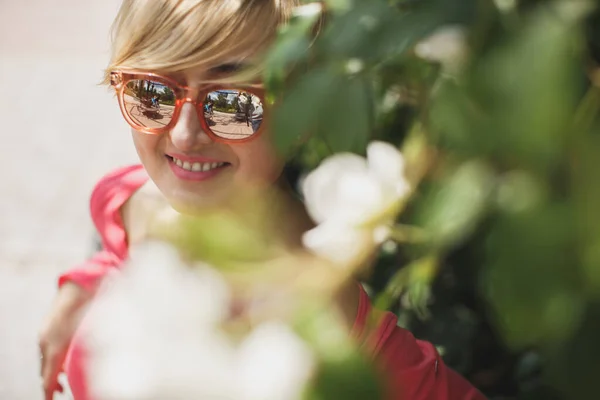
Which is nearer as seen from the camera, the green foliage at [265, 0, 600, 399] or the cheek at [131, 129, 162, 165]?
the green foliage at [265, 0, 600, 399]

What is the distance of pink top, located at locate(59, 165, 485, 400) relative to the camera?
3.23 feet

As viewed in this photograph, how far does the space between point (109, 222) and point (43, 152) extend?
7.34ft

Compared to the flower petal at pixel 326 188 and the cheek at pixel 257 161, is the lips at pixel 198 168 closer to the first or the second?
the cheek at pixel 257 161

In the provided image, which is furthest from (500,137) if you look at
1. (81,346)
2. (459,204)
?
(81,346)

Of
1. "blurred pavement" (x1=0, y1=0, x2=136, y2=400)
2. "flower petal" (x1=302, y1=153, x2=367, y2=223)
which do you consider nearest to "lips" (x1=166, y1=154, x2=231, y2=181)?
"flower petal" (x1=302, y1=153, x2=367, y2=223)

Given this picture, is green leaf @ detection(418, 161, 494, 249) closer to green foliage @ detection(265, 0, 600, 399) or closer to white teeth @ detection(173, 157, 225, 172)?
green foliage @ detection(265, 0, 600, 399)

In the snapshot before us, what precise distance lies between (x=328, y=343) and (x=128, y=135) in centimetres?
340

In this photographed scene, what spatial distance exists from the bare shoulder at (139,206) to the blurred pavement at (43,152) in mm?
1225

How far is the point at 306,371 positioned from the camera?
1.06ft

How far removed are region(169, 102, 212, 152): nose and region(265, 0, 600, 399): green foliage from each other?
496 millimetres

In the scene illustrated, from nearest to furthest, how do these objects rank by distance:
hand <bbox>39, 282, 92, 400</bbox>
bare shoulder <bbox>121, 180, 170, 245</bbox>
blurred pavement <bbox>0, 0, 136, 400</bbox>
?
bare shoulder <bbox>121, 180, 170, 245</bbox>
hand <bbox>39, 282, 92, 400</bbox>
blurred pavement <bbox>0, 0, 136, 400</bbox>

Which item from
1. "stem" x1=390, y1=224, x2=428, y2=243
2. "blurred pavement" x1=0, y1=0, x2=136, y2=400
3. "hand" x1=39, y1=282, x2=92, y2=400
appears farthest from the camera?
"blurred pavement" x1=0, y1=0, x2=136, y2=400

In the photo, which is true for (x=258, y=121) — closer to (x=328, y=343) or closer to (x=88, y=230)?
(x=328, y=343)

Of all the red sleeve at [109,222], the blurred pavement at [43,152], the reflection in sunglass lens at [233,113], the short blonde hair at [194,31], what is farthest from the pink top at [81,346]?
Answer: the blurred pavement at [43,152]
